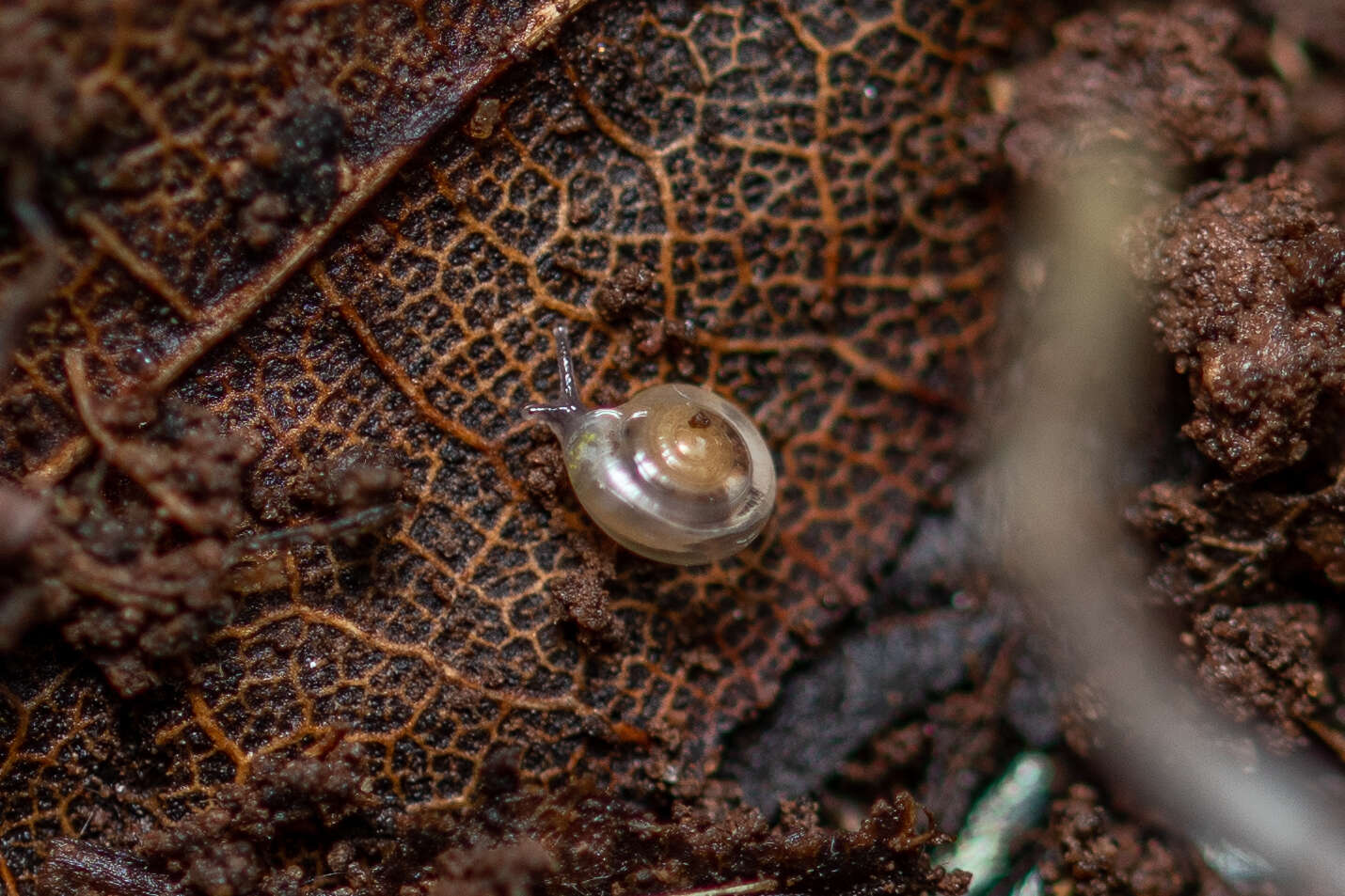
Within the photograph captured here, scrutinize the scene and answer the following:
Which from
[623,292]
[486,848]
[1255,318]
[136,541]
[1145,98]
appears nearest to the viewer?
[136,541]

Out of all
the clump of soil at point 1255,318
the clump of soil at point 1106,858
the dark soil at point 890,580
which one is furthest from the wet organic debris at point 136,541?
the clump of soil at point 1255,318

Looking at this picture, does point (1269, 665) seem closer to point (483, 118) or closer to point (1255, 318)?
point (1255, 318)

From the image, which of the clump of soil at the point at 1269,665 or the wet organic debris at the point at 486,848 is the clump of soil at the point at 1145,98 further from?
the wet organic debris at the point at 486,848

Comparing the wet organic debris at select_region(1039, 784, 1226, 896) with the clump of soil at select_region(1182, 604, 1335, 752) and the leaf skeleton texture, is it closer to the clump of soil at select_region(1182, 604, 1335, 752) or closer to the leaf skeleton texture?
the clump of soil at select_region(1182, 604, 1335, 752)

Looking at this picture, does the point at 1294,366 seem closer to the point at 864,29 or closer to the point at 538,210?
the point at 864,29

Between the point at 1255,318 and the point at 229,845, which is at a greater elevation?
the point at 1255,318

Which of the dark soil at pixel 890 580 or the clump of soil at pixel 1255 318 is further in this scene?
the clump of soil at pixel 1255 318

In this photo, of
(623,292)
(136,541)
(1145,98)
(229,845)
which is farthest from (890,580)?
(136,541)
